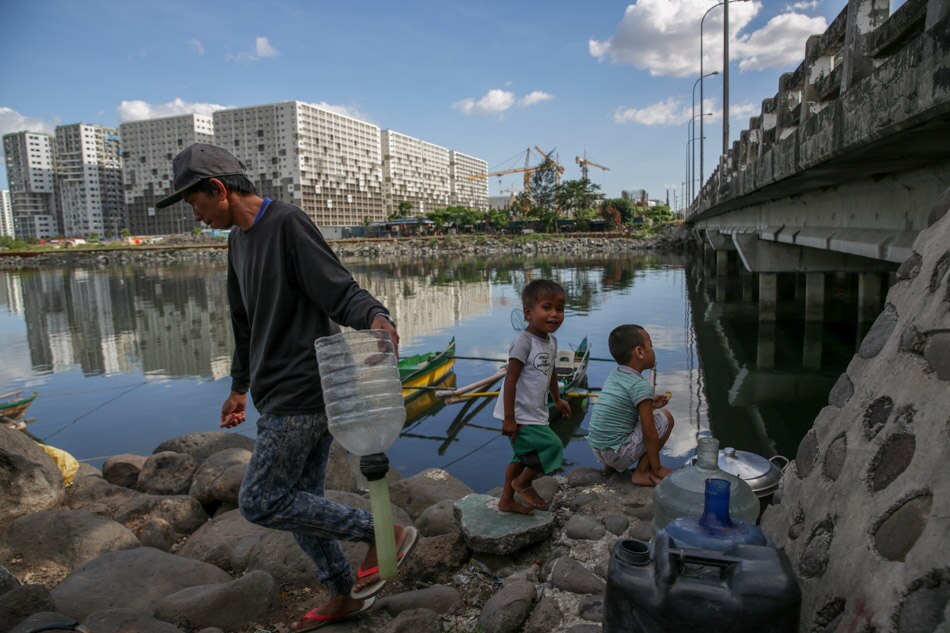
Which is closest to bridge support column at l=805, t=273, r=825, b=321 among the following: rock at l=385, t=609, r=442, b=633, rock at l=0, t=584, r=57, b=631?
rock at l=385, t=609, r=442, b=633

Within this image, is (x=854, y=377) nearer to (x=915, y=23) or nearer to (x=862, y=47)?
(x=915, y=23)

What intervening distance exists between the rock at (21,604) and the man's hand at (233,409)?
1.13 m

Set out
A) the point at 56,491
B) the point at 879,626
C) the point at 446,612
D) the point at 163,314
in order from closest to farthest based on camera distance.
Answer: the point at 879,626 → the point at 446,612 → the point at 56,491 → the point at 163,314

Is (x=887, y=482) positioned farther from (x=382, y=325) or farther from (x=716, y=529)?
(x=382, y=325)

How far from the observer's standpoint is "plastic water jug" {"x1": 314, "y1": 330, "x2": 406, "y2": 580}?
2793 mm

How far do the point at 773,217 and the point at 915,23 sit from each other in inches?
398

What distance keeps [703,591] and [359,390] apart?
5.47ft

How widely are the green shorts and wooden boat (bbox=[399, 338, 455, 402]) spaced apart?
281 inches

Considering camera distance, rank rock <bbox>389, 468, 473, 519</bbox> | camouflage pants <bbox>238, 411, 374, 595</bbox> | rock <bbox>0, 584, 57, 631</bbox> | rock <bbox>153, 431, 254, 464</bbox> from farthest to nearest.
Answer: rock <bbox>153, 431, 254, 464</bbox>, rock <bbox>389, 468, 473, 519</bbox>, rock <bbox>0, 584, 57, 631</bbox>, camouflage pants <bbox>238, 411, 374, 595</bbox>

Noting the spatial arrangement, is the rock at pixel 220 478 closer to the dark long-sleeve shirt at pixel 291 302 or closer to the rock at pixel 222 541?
the rock at pixel 222 541

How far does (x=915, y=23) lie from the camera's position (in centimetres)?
428

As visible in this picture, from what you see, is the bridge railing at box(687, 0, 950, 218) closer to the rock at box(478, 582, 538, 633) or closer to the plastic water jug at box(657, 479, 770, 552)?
the plastic water jug at box(657, 479, 770, 552)

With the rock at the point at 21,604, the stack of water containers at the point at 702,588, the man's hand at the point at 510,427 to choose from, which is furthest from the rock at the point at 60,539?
the stack of water containers at the point at 702,588

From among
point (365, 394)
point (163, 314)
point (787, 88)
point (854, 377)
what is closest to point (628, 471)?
point (854, 377)
